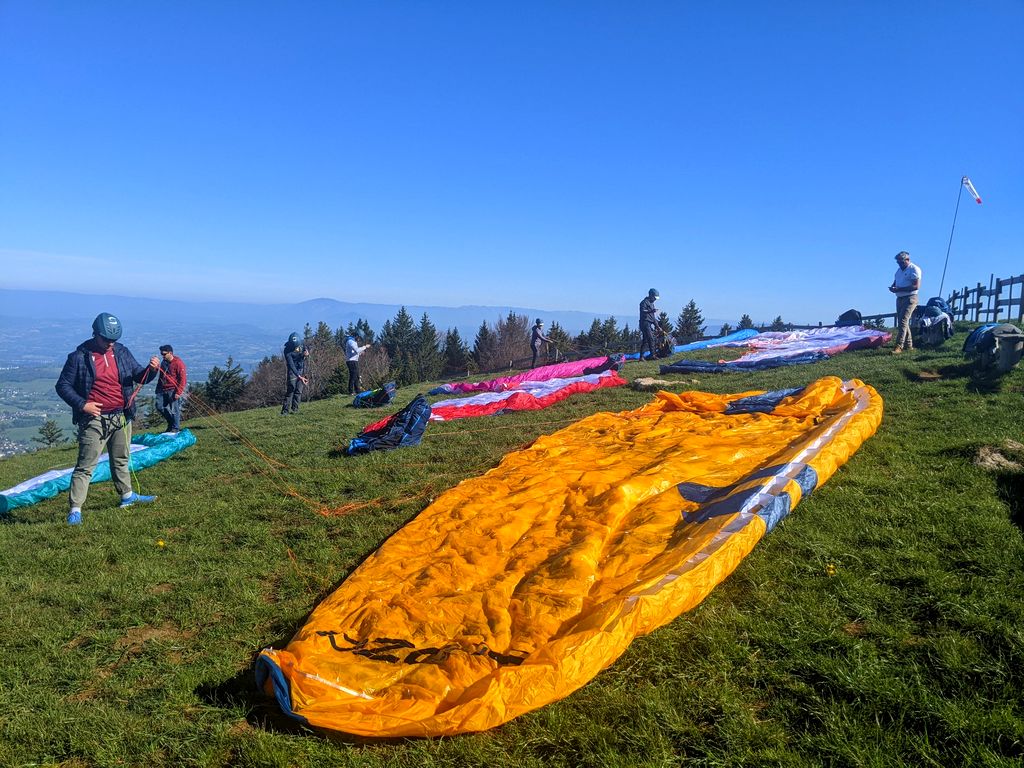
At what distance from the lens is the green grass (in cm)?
237

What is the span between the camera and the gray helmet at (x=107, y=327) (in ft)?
20.3

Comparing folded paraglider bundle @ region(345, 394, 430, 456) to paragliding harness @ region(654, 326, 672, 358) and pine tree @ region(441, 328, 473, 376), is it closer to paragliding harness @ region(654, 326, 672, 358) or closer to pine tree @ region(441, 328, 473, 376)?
paragliding harness @ region(654, 326, 672, 358)

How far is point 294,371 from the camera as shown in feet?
47.1

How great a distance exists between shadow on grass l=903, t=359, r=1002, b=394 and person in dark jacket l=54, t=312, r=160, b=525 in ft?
33.8

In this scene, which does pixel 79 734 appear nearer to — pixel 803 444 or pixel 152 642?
pixel 152 642

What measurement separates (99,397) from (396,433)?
3550 mm

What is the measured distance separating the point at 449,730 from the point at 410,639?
2.39 feet

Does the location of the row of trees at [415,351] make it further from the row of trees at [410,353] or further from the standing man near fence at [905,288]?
the standing man near fence at [905,288]

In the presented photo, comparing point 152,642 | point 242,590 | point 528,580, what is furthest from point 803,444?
point 152,642

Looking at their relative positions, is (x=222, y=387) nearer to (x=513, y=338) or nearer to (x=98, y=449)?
(x=98, y=449)

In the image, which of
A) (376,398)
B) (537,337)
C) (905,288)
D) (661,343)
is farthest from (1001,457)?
(537,337)

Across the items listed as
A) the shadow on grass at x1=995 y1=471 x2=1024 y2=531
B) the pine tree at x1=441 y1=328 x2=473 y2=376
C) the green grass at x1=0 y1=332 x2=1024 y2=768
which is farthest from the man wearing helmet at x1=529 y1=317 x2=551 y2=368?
the pine tree at x1=441 y1=328 x2=473 y2=376

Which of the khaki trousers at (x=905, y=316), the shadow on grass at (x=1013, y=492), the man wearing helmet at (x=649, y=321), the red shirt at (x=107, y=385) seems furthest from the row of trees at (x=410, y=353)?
the shadow on grass at (x=1013, y=492)

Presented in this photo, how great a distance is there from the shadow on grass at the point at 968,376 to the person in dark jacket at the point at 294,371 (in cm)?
1250
